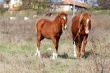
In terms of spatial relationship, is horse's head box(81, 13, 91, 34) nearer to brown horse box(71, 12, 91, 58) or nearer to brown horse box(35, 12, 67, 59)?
brown horse box(71, 12, 91, 58)

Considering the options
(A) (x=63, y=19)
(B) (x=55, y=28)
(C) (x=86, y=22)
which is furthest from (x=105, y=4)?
(A) (x=63, y=19)

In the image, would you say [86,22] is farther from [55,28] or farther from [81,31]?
[55,28]

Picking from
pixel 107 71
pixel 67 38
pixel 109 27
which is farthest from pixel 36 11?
pixel 107 71

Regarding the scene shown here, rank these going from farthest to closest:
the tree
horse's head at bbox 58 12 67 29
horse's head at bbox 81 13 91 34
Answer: the tree, horse's head at bbox 81 13 91 34, horse's head at bbox 58 12 67 29

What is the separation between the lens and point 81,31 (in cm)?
1466

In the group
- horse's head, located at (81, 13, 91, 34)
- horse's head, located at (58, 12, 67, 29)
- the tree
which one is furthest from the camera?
the tree

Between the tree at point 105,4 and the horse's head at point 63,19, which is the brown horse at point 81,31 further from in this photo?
the tree at point 105,4

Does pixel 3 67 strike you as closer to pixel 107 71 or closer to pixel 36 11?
pixel 107 71

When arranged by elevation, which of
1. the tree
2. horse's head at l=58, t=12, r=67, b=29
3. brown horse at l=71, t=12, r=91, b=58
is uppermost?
horse's head at l=58, t=12, r=67, b=29

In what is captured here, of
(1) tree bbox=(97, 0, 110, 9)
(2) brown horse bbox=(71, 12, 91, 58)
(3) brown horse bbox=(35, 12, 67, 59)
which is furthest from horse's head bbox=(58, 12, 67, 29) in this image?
(1) tree bbox=(97, 0, 110, 9)

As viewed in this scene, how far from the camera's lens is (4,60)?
11672 mm

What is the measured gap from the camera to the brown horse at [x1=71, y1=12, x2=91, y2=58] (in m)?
14.4

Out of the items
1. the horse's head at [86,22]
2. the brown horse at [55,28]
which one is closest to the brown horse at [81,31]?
the horse's head at [86,22]

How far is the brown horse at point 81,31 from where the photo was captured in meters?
14.4
